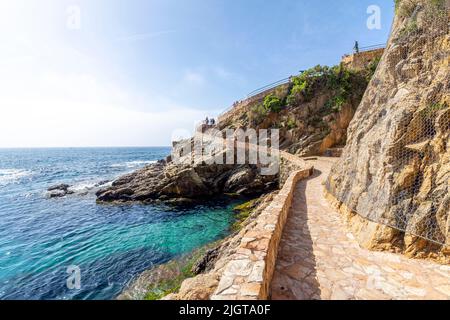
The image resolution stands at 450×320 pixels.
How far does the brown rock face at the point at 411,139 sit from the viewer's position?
4234mm

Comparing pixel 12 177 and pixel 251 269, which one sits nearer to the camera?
pixel 251 269

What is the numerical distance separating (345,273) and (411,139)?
3.55 meters

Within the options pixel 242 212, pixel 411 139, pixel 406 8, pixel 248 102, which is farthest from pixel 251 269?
pixel 248 102

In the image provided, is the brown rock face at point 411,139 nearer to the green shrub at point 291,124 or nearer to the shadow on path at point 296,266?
the shadow on path at point 296,266

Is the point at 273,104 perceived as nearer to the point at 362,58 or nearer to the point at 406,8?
the point at 362,58

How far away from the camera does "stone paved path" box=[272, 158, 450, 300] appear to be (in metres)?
3.52

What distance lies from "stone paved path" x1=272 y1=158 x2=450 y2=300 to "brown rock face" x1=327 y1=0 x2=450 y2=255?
59 cm

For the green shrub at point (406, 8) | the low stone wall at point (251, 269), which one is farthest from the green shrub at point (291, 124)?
the low stone wall at point (251, 269)

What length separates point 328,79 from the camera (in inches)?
1019

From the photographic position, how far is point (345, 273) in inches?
163

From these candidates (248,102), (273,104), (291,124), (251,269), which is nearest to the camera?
(251,269)

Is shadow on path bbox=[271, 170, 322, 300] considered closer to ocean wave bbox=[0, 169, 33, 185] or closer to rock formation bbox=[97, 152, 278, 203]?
rock formation bbox=[97, 152, 278, 203]

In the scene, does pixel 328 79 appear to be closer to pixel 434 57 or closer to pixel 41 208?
pixel 434 57

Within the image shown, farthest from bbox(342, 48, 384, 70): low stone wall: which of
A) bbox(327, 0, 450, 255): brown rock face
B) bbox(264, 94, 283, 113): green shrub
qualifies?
bbox(327, 0, 450, 255): brown rock face
